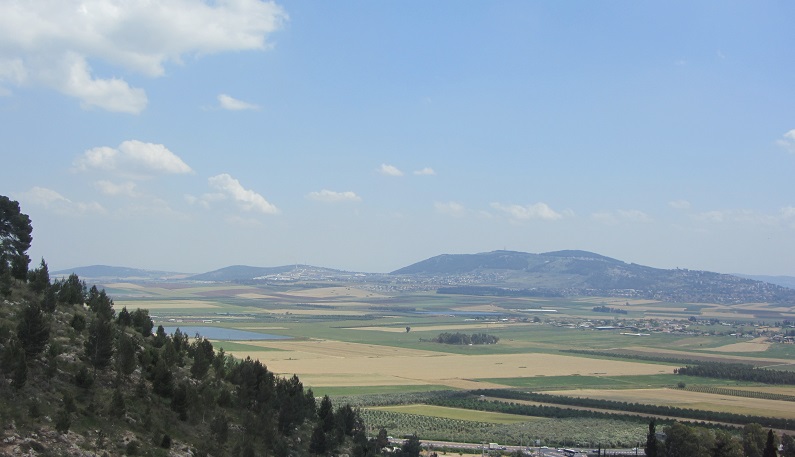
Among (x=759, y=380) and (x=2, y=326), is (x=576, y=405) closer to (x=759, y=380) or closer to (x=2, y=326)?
(x=759, y=380)

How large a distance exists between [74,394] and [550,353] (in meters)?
113

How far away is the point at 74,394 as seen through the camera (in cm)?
2950

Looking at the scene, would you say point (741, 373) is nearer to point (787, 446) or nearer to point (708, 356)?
point (708, 356)

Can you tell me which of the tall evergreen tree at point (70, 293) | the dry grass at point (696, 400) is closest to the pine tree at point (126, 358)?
the tall evergreen tree at point (70, 293)

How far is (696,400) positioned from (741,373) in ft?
90.1

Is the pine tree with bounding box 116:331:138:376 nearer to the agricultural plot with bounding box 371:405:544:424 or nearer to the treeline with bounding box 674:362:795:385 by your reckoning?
the agricultural plot with bounding box 371:405:544:424

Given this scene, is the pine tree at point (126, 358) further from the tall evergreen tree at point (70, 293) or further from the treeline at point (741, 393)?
the treeline at point (741, 393)

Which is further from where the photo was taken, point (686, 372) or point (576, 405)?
point (686, 372)

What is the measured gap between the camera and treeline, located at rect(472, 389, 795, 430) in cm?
6794

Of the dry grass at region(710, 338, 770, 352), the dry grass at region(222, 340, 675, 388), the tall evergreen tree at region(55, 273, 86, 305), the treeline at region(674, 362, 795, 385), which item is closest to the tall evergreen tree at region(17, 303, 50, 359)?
the tall evergreen tree at region(55, 273, 86, 305)

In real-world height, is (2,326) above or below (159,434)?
above

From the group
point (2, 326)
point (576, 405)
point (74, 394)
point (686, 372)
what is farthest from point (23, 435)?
point (686, 372)

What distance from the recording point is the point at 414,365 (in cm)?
11194

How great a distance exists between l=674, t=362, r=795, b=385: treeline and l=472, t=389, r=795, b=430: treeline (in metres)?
31.5
